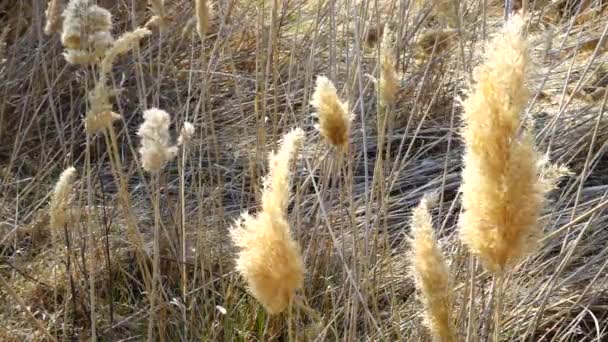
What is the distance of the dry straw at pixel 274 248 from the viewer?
1022mm

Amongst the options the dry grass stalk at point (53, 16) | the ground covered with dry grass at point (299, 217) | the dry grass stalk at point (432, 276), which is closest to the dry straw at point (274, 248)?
the ground covered with dry grass at point (299, 217)

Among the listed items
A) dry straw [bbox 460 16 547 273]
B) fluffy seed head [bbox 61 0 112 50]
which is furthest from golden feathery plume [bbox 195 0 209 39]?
dry straw [bbox 460 16 547 273]

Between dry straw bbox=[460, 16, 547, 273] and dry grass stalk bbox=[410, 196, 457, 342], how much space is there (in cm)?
9

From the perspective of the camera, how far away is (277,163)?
1034mm

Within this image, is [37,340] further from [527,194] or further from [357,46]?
[527,194]

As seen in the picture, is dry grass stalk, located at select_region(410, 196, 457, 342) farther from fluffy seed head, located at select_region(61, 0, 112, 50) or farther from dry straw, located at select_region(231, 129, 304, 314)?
fluffy seed head, located at select_region(61, 0, 112, 50)

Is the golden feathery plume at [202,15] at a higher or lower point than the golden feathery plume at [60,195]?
higher

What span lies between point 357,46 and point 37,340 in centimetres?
106

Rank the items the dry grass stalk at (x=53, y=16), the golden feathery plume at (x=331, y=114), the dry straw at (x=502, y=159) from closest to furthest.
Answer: the dry straw at (x=502, y=159) → the golden feathery plume at (x=331, y=114) → the dry grass stalk at (x=53, y=16)

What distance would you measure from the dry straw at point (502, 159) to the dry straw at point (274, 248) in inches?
8.5

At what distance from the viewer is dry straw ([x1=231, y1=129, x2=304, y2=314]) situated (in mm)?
1022

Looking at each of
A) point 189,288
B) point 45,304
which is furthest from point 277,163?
point 45,304

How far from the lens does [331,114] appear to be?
4.13 feet

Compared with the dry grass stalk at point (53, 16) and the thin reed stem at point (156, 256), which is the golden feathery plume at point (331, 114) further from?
the dry grass stalk at point (53, 16)
